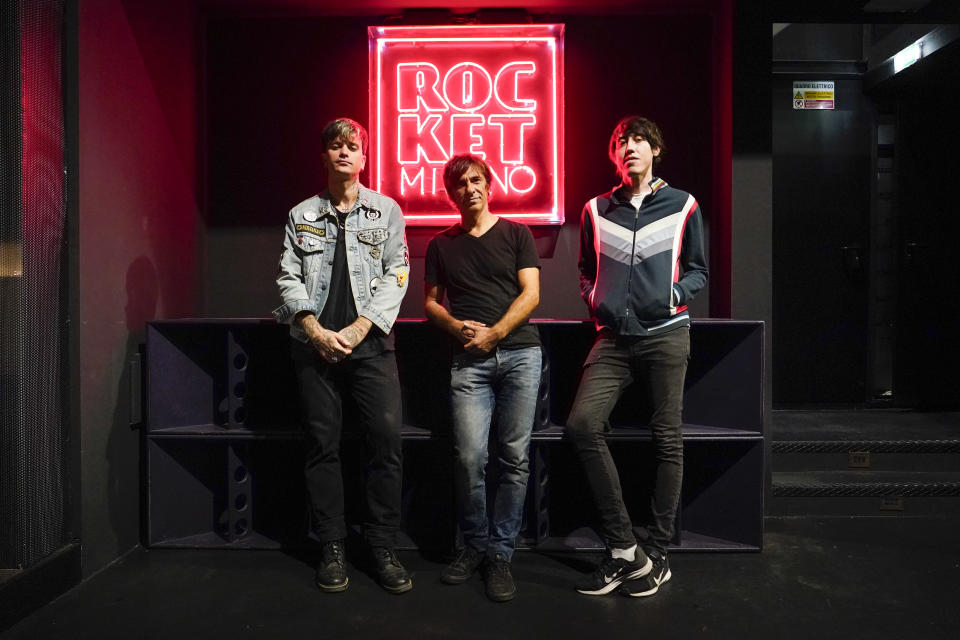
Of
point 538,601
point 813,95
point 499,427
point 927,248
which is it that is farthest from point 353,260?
point 927,248

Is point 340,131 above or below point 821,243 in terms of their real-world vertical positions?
above

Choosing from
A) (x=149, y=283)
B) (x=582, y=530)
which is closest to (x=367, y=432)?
(x=582, y=530)

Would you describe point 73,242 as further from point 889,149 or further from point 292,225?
point 889,149

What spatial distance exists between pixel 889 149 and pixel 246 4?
4.74 metres

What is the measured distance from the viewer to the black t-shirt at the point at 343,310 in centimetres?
276

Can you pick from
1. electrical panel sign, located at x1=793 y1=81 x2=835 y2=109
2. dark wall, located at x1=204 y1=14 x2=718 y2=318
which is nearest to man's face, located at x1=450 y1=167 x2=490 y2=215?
dark wall, located at x1=204 y1=14 x2=718 y2=318

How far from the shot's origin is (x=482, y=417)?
9.02ft

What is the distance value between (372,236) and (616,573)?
1.74 meters

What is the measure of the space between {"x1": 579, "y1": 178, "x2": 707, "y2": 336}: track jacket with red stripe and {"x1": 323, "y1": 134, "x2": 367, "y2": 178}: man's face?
106 cm

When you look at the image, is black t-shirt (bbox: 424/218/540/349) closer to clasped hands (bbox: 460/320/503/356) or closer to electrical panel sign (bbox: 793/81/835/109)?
clasped hands (bbox: 460/320/503/356)

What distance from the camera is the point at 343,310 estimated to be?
109 inches

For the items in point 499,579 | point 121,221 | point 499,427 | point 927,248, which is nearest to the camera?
point 499,579

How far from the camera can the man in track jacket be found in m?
2.68

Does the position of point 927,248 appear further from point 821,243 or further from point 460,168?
point 460,168
